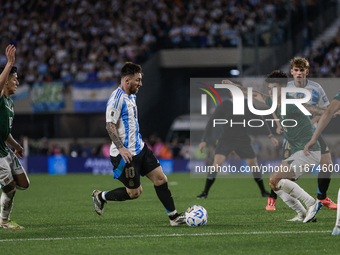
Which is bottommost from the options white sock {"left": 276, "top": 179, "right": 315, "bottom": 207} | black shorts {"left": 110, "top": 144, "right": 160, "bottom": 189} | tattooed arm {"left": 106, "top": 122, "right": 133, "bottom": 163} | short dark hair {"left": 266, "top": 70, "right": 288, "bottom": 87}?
white sock {"left": 276, "top": 179, "right": 315, "bottom": 207}

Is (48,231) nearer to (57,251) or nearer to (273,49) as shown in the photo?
(57,251)

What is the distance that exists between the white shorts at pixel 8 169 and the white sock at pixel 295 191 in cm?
344

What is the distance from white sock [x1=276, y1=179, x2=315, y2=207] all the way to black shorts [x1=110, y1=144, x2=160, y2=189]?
167 cm

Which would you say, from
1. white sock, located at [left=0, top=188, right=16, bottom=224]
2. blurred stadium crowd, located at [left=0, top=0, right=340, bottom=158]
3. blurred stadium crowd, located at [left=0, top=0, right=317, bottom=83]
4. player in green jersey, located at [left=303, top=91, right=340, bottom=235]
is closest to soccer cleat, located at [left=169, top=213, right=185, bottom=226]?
player in green jersey, located at [left=303, top=91, right=340, bottom=235]

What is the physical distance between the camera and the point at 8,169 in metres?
6.65

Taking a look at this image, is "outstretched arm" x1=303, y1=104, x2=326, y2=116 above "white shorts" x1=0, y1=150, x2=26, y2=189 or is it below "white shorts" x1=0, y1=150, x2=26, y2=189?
above

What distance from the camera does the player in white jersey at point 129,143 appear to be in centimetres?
664

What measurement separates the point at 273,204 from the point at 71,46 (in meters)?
21.2

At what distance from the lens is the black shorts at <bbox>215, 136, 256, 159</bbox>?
36.4ft

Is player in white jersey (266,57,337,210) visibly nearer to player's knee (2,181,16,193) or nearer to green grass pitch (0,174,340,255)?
green grass pitch (0,174,340,255)

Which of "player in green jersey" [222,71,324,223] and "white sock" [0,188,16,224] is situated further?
"white sock" [0,188,16,224]

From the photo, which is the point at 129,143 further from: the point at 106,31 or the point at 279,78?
the point at 106,31

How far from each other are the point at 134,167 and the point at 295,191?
2100 millimetres

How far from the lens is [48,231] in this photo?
668 centimetres
